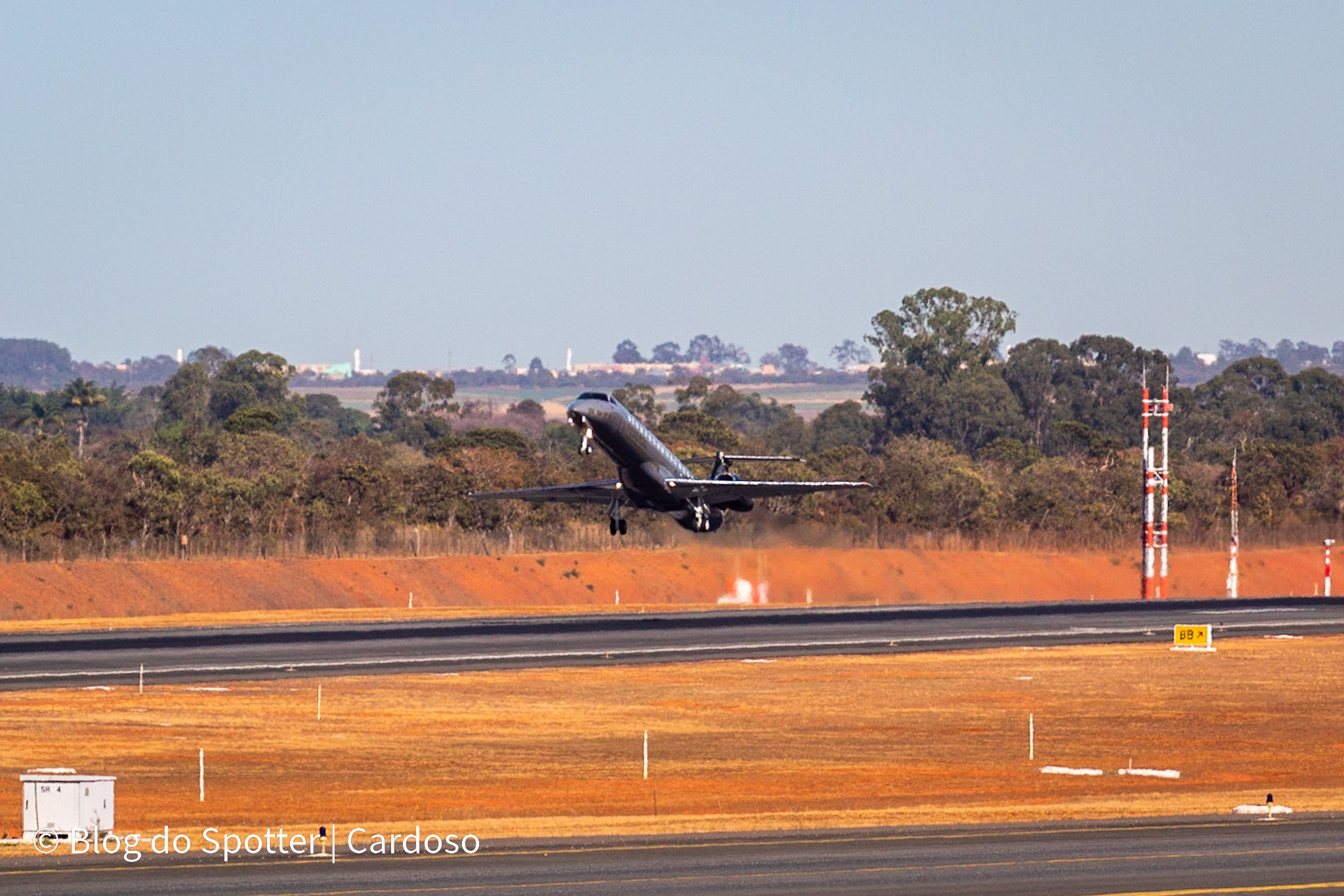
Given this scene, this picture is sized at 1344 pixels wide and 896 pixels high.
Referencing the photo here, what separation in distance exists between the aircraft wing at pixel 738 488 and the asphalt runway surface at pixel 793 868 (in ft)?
116

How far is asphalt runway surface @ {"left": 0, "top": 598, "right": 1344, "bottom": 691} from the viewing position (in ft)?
203

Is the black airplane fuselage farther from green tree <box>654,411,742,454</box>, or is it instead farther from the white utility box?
green tree <box>654,411,742,454</box>

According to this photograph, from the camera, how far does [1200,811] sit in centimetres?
3456

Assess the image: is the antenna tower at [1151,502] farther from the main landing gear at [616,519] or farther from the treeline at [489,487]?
the main landing gear at [616,519]

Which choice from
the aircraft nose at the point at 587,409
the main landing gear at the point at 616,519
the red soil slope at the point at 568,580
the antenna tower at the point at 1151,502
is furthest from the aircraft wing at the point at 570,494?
the antenna tower at the point at 1151,502

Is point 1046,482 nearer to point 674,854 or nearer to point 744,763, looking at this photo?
point 744,763

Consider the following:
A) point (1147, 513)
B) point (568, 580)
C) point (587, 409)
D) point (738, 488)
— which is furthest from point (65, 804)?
point (1147, 513)

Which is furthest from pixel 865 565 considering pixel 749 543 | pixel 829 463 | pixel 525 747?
pixel 525 747

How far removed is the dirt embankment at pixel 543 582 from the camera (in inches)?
3511

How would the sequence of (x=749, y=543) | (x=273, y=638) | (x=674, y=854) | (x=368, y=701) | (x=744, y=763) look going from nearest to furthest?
(x=674, y=854)
(x=744, y=763)
(x=368, y=701)
(x=273, y=638)
(x=749, y=543)

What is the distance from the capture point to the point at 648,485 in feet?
214

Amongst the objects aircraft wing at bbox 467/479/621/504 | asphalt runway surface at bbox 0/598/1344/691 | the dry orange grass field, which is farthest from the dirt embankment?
the dry orange grass field

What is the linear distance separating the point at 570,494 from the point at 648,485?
867 cm

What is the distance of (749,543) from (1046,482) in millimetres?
54884
